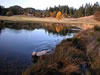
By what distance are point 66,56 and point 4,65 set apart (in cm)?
Answer: 432

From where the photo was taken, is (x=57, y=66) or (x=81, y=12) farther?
(x=81, y=12)

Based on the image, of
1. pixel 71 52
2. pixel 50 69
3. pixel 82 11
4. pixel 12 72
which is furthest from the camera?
pixel 82 11

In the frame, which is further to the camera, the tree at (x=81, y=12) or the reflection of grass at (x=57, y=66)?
the tree at (x=81, y=12)

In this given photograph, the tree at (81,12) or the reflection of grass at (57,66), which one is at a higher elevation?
the tree at (81,12)

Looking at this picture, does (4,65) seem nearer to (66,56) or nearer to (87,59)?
(66,56)

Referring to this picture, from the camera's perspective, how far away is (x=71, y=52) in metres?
8.20

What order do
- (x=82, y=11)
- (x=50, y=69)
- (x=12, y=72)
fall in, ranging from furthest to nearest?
(x=82, y=11) → (x=12, y=72) → (x=50, y=69)

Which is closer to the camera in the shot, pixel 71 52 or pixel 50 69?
pixel 50 69

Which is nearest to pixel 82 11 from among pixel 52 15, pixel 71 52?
pixel 52 15

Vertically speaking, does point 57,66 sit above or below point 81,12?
below

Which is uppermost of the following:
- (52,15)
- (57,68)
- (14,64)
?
(52,15)

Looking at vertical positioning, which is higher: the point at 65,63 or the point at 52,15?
the point at 52,15

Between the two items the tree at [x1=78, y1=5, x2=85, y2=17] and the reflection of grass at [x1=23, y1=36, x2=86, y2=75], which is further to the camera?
the tree at [x1=78, y1=5, x2=85, y2=17]

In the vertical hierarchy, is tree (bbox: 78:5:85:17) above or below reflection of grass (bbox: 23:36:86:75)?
above
